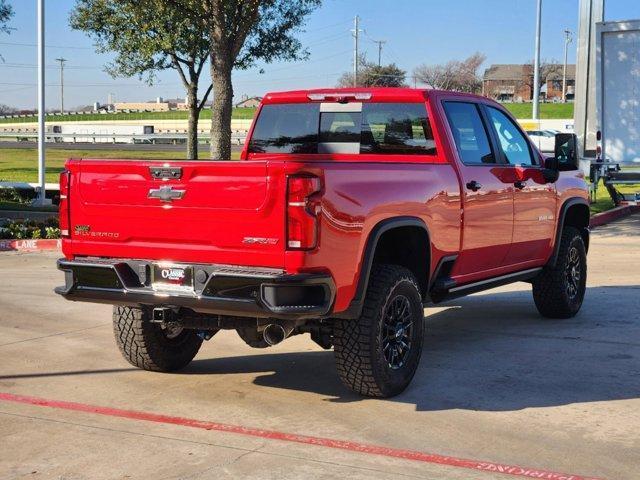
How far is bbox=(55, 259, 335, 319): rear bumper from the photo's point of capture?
5.42 meters

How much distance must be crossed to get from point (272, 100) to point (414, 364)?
2.67m

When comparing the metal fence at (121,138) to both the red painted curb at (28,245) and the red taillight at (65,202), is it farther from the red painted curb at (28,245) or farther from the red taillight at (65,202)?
the red taillight at (65,202)

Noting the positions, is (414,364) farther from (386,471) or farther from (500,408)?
(386,471)

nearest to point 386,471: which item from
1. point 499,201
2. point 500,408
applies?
point 500,408

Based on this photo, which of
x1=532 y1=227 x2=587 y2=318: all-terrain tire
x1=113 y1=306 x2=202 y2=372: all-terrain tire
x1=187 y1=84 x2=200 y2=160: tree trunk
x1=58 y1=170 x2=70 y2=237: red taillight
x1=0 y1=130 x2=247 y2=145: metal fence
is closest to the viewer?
x1=58 y1=170 x2=70 y2=237: red taillight

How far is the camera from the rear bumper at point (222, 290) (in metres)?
5.42

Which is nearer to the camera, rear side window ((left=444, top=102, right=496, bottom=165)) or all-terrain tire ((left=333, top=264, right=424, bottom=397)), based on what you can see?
all-terrain tire ((left=333, top=264, right=424, bottom=397))

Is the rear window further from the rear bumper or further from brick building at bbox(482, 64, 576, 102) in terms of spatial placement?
brick building at bbox(482, 64, 576, 102)

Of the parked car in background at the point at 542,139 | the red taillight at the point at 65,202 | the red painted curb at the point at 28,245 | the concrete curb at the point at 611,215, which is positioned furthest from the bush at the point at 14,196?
the parked car in background at the point at 542,139

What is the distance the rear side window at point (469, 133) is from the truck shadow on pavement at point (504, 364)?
154cm

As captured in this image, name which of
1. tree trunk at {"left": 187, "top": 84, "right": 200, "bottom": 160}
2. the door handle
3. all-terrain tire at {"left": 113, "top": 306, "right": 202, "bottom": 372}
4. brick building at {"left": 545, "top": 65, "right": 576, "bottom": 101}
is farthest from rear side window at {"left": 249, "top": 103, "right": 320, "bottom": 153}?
brick building at {"left": 545, "top": 65, "right": 576, "bottom": 101}

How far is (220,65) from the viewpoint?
714 inches

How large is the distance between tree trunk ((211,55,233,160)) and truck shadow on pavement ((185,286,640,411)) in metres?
9.88

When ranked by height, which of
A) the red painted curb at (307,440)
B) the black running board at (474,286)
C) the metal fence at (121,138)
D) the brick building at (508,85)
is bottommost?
the red painted curb at (307,440)
